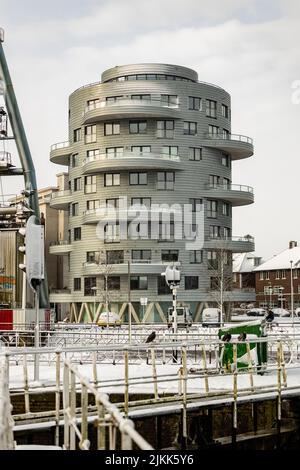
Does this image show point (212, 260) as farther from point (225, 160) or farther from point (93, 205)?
point (93, 205)

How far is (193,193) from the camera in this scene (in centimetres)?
7731

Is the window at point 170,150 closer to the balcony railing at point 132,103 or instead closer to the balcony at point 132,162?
the balcony at point 132,162

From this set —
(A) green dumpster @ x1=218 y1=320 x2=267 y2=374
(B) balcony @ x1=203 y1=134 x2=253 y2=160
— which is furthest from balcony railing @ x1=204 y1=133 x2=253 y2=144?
(A) green dumpster @ x1=218 y1=320 x2=267 y2=374

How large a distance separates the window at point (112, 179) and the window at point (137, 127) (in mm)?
4588

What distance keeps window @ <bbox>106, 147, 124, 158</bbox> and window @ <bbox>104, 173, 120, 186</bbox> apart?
88.1 inches

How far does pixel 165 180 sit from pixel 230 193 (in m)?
6.91

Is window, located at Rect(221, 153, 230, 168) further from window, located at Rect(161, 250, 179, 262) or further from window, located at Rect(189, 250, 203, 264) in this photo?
window, located at Rect(161, 250, 179, 262)

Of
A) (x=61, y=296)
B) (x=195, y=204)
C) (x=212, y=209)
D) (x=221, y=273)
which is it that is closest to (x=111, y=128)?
(x=195, y=204)

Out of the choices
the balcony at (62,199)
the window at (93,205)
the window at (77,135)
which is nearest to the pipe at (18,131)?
the window at (93,205)

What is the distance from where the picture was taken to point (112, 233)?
76312mm

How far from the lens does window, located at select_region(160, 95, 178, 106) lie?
76312 millimetres
